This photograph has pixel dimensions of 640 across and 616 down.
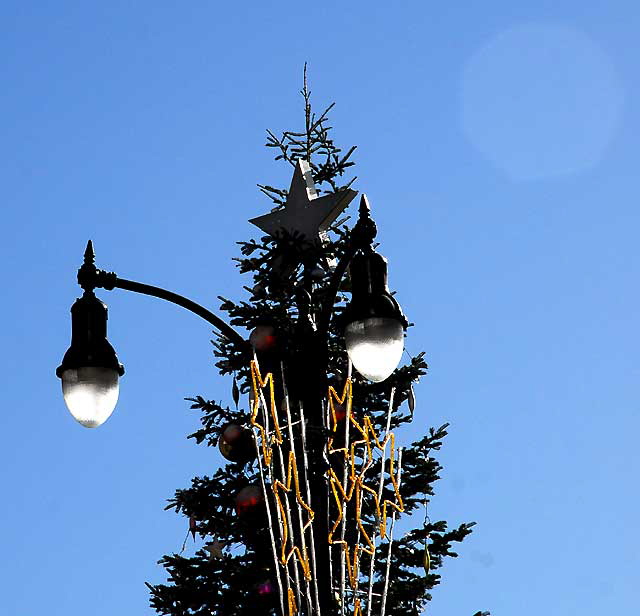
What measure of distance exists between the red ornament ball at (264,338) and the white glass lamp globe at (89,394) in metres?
2.05

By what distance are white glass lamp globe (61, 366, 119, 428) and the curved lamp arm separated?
0.62 m

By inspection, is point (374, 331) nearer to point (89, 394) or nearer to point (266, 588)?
point (89, 394)

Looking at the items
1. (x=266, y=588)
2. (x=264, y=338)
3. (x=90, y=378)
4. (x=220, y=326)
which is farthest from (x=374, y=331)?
(x=266, y=588)

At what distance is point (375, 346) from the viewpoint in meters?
6.23

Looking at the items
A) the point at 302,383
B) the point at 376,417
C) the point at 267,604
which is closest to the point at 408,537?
the point at 376,417

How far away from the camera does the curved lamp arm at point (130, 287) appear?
7121 millimetres

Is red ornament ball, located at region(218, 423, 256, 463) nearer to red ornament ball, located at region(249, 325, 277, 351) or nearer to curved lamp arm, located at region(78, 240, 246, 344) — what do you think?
red ornament ball, located at region(249, 325, 277, 351)

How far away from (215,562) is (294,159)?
12.3ft

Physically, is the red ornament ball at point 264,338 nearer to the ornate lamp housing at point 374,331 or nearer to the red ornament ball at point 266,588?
the red ornament ball at point 266,588

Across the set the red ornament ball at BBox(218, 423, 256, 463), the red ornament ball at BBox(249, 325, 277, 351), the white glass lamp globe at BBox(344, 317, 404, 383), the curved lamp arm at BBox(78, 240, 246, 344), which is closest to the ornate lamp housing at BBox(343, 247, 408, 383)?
the white glass lamp globe at BBox(344, 317, 404, 383)

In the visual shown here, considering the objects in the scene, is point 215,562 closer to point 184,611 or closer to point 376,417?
point 184,611

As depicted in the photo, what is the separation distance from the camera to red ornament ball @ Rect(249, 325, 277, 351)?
8.70 meters

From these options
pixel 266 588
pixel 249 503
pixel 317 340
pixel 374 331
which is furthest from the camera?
pixel 266 588

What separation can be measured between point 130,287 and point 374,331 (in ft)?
5.59
